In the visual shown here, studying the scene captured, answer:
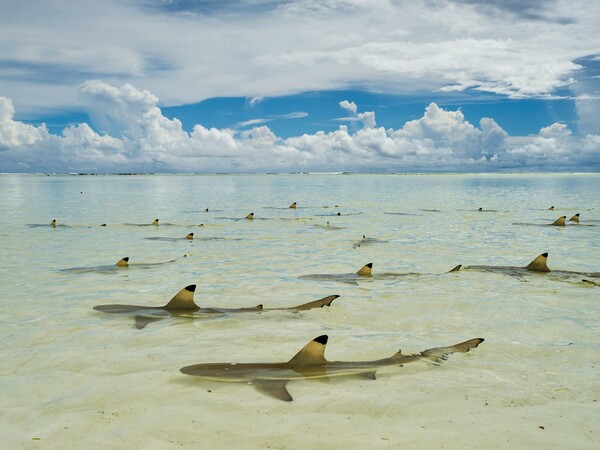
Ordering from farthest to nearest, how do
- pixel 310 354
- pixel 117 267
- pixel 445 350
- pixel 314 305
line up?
pixel 117 267
pixel 314 305
pixel 445 350
pixel 310 354

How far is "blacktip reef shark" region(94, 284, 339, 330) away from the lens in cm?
967

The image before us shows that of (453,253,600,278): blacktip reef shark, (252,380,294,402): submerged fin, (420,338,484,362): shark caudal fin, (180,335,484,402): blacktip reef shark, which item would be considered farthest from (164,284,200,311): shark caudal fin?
(453,253,600,278): blacktip reef shark

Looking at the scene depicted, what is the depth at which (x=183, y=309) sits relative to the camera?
9867 millimetres

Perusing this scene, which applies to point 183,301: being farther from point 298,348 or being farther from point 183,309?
point 298,348

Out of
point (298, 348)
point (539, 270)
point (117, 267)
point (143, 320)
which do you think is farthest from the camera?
point (117, 267)

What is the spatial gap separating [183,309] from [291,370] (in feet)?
13.4

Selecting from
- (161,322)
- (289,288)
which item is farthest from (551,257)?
(161,322)

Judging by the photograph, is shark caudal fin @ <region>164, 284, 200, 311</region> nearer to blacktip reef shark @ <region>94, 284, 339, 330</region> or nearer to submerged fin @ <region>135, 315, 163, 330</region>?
blacktip reef shark @ <region>94, 284, 339, 330</region>

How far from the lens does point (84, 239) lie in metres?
22.3

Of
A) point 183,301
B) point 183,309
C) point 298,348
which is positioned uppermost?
point 183,301

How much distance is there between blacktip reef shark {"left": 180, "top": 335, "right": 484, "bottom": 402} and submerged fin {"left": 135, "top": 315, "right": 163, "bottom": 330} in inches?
105

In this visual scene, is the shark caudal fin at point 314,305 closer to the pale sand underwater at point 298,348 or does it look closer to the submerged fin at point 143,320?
the pale sand underwater at point 298,348

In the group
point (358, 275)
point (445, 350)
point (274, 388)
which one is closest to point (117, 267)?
point (358, 275)

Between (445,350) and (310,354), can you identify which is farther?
(445,350)
